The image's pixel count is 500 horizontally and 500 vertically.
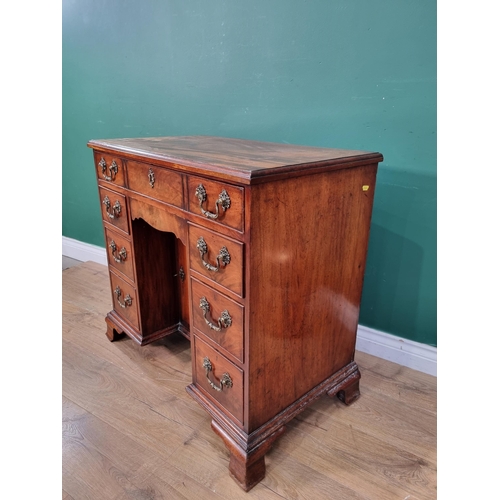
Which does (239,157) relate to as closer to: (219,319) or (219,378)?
(219,319)

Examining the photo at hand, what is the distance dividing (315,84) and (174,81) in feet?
2.50

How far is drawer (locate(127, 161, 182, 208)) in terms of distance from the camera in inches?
43.7

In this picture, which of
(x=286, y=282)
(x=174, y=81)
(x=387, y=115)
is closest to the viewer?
(x=286, y=282)

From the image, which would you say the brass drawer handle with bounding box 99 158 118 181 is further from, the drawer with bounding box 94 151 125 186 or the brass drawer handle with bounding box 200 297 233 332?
the brass drawer handle with bounding box 200 297 233 332

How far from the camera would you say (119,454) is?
121 cm

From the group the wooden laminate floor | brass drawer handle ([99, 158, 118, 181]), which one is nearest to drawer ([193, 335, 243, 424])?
the wooden laminate floor

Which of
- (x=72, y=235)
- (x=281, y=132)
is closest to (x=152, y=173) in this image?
(x=281, y=132)

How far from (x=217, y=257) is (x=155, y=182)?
1.14 ft

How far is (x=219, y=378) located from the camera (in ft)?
3.84

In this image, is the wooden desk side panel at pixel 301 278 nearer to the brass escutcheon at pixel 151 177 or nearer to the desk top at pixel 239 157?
the desk top at pixel 239 157

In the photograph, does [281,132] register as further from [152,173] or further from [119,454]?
[119,454]

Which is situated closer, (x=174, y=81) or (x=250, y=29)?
(x=250, y=29)

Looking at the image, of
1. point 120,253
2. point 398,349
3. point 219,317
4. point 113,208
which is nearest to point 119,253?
point 120,253

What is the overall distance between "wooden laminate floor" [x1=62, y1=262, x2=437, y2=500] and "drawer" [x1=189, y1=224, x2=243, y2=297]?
0.58 meters
